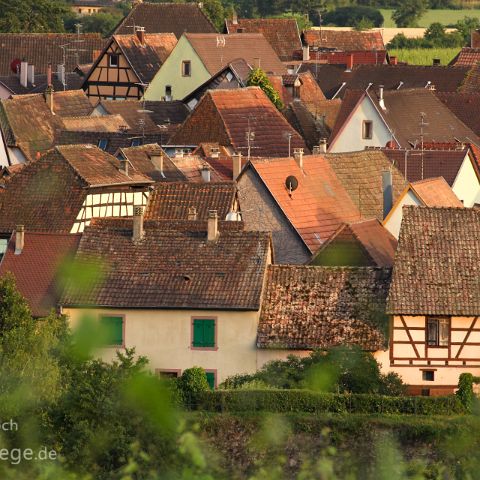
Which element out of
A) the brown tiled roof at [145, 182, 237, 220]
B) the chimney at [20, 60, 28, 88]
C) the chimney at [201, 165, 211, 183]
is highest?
the chimney at [20, 60, 28, 88]

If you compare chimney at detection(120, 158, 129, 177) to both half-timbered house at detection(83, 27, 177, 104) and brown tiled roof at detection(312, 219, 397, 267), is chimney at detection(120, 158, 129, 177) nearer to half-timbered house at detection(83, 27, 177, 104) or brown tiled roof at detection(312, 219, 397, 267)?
brown tiled roof at detection(312, 219, 397, 267)

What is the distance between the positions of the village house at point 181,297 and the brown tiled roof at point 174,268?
16 mm

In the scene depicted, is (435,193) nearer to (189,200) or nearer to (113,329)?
(189,200)

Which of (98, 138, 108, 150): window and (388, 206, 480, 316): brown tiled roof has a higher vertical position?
(98, 138, 108, 150): window

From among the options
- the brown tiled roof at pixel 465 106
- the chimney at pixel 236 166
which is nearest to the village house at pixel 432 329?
the chimney at pixel 236 166

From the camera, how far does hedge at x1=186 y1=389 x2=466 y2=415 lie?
1281 inches

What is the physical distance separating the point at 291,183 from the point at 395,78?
27109mm

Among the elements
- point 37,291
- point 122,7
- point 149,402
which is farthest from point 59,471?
point 122,7

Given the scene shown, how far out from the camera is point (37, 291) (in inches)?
1475

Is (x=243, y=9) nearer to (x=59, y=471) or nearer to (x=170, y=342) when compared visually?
(x=170, y=342)

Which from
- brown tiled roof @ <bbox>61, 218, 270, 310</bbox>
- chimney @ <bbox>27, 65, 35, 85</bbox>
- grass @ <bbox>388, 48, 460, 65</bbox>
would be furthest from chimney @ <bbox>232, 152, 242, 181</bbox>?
grass @ <bbox>388, 48, 460, 65</bbox>

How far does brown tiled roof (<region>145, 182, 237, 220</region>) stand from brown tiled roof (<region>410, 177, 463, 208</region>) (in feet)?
13.8

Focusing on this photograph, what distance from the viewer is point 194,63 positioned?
68625 mm

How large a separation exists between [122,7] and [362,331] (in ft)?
316
